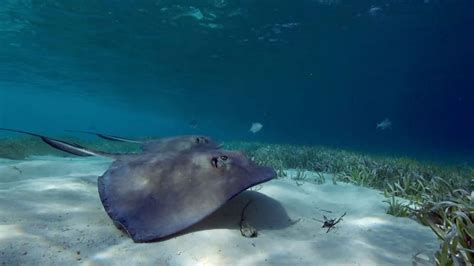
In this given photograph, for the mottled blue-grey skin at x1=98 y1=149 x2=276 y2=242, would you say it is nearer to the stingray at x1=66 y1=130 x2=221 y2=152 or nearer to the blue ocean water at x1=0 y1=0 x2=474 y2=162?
the stingray at x1=66 y1=130 x2=221 y2=152

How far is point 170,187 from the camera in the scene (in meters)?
3.22

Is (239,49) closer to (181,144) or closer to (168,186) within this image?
(181,144)

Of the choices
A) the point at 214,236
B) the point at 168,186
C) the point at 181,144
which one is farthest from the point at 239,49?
the point at 214,236

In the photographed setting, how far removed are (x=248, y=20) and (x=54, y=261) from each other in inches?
761

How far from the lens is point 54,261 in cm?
254

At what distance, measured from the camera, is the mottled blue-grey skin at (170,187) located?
9.36 ft

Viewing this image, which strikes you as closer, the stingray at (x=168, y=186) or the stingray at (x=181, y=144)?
the stingray at (x=168, y=186)

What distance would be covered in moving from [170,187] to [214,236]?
679mm

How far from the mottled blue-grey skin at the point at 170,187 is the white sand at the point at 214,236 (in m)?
0.22

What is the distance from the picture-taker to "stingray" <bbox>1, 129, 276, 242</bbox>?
285cm

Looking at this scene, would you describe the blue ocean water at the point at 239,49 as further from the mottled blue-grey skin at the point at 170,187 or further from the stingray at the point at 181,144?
the mottled blue-grey skin at the point at 170,187

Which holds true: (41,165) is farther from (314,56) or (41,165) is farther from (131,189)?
(314,56)

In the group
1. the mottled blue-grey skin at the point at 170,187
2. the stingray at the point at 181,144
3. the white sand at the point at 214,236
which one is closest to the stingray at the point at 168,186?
the mottled blue-grey skin at the point at 170,187

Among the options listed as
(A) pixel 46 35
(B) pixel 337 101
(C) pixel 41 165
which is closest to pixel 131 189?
(C) pixel 41 165
